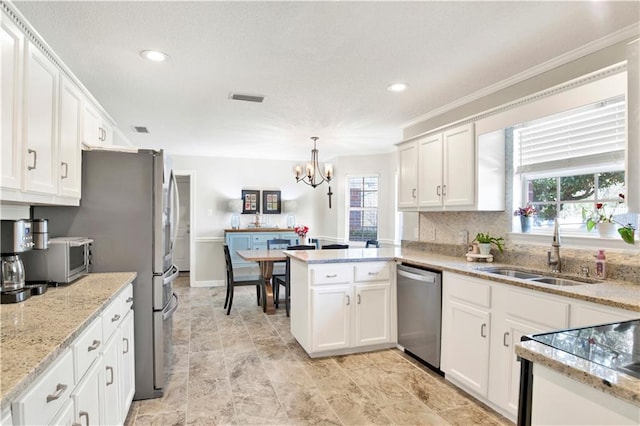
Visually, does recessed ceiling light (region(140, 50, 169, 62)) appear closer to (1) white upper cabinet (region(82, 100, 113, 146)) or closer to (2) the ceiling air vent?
(1) white upper cabinet (region(82, 100, 113, 146))

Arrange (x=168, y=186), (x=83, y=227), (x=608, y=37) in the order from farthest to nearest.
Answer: (x=168, y=186)
(x=83, y=227)
(x=608, y=37)

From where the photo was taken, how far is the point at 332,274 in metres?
3.21

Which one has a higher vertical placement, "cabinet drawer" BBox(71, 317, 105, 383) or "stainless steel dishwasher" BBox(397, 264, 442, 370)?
A: "cabinet drawer" BBox(71, 317, 105, 383)

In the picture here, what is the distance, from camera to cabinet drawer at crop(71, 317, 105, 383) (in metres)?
1.36

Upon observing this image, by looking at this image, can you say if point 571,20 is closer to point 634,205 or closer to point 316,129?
point 634,205

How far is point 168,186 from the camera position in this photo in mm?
2740

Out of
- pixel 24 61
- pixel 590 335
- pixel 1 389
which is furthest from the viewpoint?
pixel 24 61

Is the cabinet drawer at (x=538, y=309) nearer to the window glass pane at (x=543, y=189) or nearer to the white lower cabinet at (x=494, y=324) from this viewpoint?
the white lower cabinet at (x=494, y=324)

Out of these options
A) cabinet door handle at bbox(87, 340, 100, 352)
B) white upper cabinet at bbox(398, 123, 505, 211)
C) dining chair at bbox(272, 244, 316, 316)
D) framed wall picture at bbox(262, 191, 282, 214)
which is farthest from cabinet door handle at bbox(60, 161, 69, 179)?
framed wall picture at bbox(262, 191, 282, 214)

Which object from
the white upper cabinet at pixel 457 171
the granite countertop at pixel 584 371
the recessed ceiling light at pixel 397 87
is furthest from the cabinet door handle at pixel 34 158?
the white upper cabinet at pixel 457 171

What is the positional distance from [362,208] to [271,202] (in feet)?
5.75

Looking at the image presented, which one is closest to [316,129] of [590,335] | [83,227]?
[83,227]

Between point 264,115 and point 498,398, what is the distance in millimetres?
3313

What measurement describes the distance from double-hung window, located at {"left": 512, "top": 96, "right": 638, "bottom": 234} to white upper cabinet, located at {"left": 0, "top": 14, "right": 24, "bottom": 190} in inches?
122
